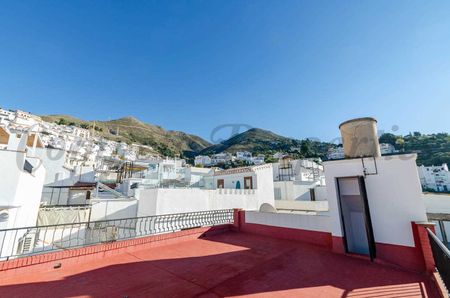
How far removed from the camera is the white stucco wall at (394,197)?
4.16m

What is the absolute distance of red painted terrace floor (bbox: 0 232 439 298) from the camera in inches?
124

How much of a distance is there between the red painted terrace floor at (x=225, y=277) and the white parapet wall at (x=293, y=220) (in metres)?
0.68

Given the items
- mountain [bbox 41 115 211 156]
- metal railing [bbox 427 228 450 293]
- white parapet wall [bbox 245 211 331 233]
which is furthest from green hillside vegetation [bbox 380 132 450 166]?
mountain [bbox 41 115 211 156]

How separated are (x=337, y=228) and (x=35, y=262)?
6.62 meters

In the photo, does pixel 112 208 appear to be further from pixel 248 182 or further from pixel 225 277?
pixel 225 277

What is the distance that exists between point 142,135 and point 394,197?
10916 cm

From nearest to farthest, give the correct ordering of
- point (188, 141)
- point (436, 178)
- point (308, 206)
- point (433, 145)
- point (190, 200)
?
1. point (190, 200)
2. point (308, 206)
3. point (433, 145)
4. point (436, 178)
5. point (188, 141)

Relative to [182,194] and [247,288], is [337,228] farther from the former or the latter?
Answer: [182,194]

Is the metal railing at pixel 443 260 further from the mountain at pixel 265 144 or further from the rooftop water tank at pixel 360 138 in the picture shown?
the mountain at pixel 265 144

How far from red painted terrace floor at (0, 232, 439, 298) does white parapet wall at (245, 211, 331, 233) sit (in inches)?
26.8

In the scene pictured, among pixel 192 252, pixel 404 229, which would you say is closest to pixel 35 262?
A: pixel 192 252

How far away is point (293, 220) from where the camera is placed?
6.30 m

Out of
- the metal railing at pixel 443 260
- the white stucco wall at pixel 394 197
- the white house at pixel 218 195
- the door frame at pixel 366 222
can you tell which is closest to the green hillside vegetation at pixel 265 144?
the white house at pixel 218 195

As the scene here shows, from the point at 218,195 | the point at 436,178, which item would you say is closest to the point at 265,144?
the point at 436,178
